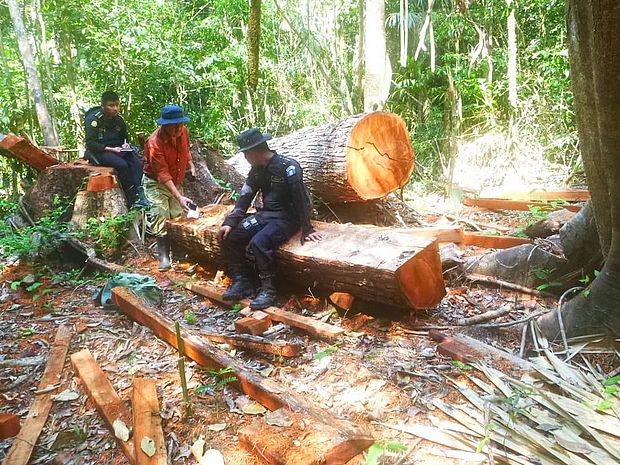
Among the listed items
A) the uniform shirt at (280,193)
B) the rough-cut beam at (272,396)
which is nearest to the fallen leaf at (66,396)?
the rough-cut beam at (272,396)

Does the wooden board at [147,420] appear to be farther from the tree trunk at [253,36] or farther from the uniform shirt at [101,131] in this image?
the uniform shirt at [101,131]

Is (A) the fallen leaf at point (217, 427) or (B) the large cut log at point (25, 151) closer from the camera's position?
(A) the fallen leaf at point (217, 427)

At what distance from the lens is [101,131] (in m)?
6.41

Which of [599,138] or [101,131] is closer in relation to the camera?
[599,138]

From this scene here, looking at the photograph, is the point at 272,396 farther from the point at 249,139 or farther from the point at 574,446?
the point at 249,139

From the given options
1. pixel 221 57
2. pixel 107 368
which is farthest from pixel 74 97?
pixel 107 368

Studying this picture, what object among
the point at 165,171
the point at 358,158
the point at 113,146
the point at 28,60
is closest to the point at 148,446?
the point at 165,171

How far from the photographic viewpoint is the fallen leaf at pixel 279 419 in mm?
2270

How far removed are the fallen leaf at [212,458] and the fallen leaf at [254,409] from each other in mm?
368

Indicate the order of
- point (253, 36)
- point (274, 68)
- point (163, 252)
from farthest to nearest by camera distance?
1. point (274, 68)
2. point (163, 252)
3. point (253, 36)

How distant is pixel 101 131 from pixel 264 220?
353 cm

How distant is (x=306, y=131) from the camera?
21.2 ft

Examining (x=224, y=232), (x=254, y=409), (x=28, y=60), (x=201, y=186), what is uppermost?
(x=28, y=60)

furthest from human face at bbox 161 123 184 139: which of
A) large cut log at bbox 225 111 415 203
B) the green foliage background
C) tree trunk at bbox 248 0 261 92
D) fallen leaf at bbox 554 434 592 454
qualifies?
fallen leaf at bbox 554 434 592 454
